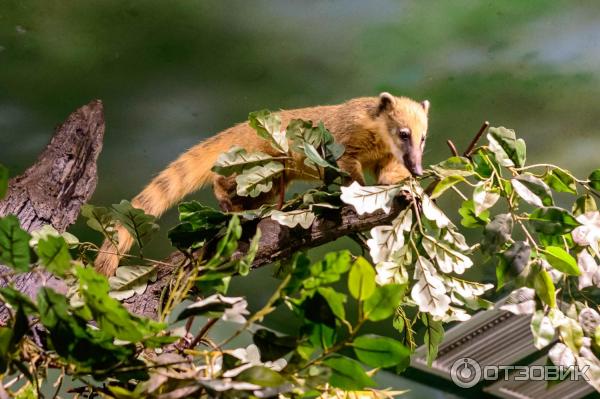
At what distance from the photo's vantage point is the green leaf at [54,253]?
88 centimetres

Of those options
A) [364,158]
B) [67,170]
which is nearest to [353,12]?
[364,158]

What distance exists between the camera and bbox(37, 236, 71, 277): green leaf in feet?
2.90

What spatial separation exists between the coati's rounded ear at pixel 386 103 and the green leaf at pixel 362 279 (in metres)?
1.31

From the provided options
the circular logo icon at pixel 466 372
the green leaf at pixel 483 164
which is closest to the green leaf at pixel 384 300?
the green leaf at pixel 483 164

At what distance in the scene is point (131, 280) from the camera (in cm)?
136

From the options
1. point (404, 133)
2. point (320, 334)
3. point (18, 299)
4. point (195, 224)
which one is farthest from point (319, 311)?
point (404, 133)

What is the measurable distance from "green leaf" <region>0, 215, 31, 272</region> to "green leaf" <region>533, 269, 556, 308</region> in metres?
0.84

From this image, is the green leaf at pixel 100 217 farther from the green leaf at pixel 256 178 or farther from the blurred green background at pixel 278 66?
the blurred green background at pixel 278 66

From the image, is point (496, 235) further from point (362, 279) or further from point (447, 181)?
point (362, 279)

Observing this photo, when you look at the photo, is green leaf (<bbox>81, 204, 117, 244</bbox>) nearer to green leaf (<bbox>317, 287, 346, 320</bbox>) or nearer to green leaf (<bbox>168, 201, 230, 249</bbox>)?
green leaf (<bbox>168, 201, 230, 249</bbox>)

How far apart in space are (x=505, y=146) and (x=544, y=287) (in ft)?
0.95

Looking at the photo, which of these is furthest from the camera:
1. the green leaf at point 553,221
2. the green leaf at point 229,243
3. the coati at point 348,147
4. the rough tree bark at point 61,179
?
the coati at point 348,147

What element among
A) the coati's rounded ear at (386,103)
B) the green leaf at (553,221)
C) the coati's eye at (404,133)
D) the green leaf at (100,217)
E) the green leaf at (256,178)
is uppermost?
the coati's rounded ear at (386,103)

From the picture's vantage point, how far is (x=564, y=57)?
2344mm
